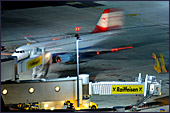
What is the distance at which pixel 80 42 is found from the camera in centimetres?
7125

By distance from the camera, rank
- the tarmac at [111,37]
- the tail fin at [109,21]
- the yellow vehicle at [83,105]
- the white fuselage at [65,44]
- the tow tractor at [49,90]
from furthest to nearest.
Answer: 1. the tail fin at [109,21]
2. the white fuselage at [65,44]
3. the tarmac at [111,37]
4. the yellow vehicle at [83,105]
5. the tow tractor at [49,90]

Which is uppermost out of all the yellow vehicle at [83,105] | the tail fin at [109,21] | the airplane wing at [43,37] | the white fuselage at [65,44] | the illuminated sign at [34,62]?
the tail fin at [109,21]

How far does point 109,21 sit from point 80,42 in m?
12.1

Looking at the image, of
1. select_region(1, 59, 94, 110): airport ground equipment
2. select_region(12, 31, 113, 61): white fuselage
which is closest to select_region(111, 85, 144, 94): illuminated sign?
select_region(1, 59, 94, 110): airport ground equipment

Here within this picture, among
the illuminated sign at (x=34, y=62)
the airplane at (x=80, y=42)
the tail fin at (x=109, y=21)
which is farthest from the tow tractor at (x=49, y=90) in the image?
the tail fin at (x=109, y=21)

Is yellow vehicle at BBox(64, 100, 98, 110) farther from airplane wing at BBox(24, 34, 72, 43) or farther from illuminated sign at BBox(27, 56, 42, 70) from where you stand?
airplane wing at BBox(24, 34, 72, 43)

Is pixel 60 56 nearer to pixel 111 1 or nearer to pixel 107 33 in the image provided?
pixel 107 33

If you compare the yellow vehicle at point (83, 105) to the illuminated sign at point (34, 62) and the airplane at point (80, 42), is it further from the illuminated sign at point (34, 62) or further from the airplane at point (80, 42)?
the airplane at point (80, 42)

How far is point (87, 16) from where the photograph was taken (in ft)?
380

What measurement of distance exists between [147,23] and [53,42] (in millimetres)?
42503

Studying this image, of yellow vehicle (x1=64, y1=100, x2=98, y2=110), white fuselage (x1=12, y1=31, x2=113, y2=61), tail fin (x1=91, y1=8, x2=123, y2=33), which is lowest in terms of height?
yellow vehicle (x1=64, y1=100, x2=98, y2=110)

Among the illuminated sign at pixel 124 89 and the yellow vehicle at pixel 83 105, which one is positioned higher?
the illuminated sign at pixel 124 89

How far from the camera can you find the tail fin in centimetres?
7975

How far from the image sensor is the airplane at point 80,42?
6588 centimetres
